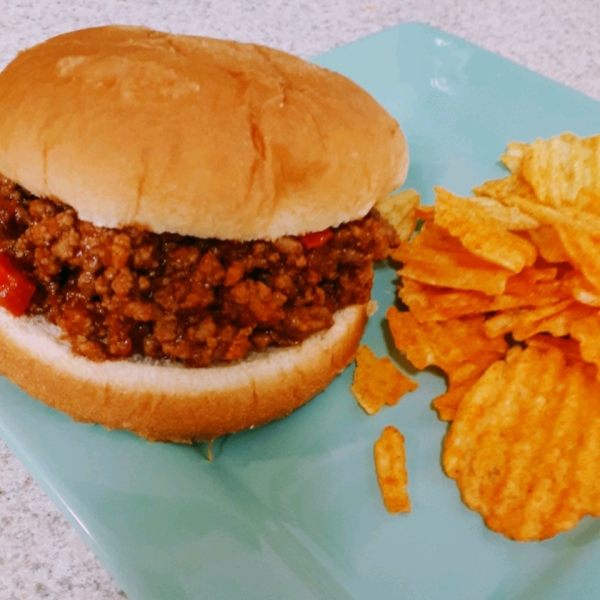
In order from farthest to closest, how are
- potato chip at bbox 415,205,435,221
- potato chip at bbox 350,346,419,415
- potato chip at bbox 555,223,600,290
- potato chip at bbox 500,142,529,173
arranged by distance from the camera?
potato chip at bbox 500,142,529,173, potato chip at bbox 415,205,435,221, potato chip at bbox 350,346,419,415, potato chip at bbox 555,223,600,290

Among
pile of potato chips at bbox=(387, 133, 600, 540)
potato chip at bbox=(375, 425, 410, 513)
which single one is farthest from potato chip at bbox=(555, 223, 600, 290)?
potato chip at bbox=(375, 425, 410, 513)

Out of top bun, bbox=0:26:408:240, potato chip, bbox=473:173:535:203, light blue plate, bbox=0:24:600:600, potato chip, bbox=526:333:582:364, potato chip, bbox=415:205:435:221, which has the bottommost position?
light blue plate, bbox=0:24:600:600

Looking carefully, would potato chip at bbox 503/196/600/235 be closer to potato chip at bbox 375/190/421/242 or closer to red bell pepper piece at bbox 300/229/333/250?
potato chip at bbox 375/190/421/242

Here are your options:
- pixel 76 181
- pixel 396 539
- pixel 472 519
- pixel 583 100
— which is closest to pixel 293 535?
pixel 396 539

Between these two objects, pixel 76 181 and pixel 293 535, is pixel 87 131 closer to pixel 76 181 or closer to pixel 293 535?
pixel 76 181

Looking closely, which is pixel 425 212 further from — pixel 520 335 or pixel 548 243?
pixel 520 335

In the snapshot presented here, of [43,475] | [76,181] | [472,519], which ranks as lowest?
[472,519]

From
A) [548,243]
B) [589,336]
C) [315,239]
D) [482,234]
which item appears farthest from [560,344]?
[315,239]
